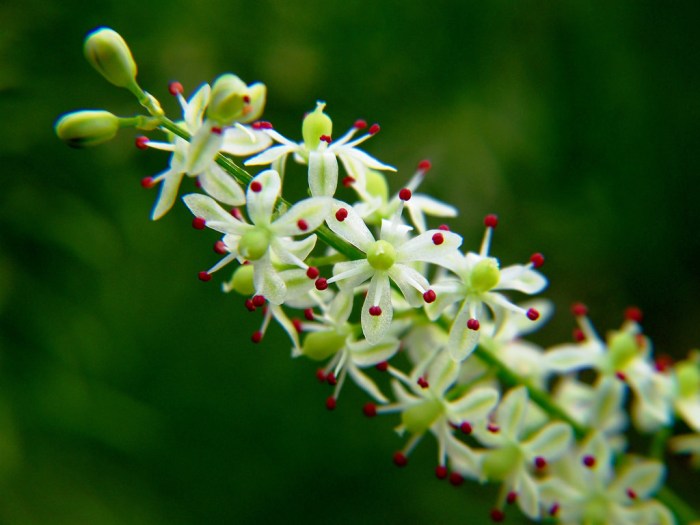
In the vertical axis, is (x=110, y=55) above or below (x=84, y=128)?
above

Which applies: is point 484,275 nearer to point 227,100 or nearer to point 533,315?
point 533,315

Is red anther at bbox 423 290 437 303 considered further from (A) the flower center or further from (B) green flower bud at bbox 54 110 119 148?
(B) green flower bud at bbox 54 110 119 148

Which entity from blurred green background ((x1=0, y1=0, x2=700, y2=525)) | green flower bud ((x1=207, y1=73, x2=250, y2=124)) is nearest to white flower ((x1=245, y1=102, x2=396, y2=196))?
green flower bud ((x1=207, y1=73, x2=250, y2=124))

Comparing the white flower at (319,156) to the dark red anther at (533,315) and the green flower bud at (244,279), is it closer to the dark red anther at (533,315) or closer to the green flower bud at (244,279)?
the green flower bud at (244,279)

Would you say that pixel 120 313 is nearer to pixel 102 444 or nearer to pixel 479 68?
pixel 102 444

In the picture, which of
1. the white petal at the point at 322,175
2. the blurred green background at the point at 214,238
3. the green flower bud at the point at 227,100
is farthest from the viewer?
the blurred green background at the point at 214,238

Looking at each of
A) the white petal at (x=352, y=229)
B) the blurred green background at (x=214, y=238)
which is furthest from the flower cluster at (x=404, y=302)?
the blurred green background at (x=214, y=238)

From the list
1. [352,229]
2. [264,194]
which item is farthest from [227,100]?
[352,229]
